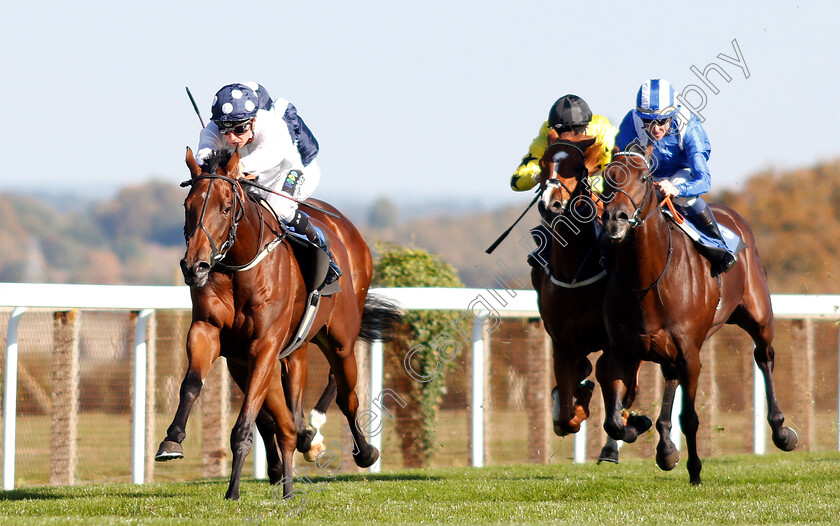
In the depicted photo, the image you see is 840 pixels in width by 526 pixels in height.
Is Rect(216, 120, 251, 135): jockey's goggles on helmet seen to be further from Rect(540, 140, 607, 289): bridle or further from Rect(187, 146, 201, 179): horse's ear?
Rect(540, 140, 607, 289): bridle

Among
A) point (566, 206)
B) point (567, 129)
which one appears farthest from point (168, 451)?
point (567, 129)

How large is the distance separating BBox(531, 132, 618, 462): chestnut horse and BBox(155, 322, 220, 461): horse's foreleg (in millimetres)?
1812

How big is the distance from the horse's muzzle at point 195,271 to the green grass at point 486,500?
1053 millimetres

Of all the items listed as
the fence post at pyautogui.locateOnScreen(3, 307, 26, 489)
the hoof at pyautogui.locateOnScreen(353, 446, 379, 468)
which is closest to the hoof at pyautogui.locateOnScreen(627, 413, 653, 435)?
the hoof at pyautogui.locateOnScreen(353, 446, 379, 468)

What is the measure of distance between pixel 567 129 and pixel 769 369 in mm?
2553

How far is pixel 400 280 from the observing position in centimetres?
929

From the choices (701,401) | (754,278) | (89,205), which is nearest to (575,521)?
(754,278)

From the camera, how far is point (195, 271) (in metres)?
5.00

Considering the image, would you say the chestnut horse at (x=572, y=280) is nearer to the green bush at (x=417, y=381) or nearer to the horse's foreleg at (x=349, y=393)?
the horse's foreleg at (x=349, y=393)

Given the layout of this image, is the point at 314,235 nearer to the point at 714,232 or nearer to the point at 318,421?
the point at 318,421

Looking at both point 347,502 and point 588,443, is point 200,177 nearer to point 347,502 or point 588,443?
point 347,502

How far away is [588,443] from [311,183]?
3.92 meters

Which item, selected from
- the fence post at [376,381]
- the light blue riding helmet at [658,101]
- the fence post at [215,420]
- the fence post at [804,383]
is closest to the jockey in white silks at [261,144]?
the light blue riding helmet at [658,101]

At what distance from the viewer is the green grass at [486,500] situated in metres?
5.20
